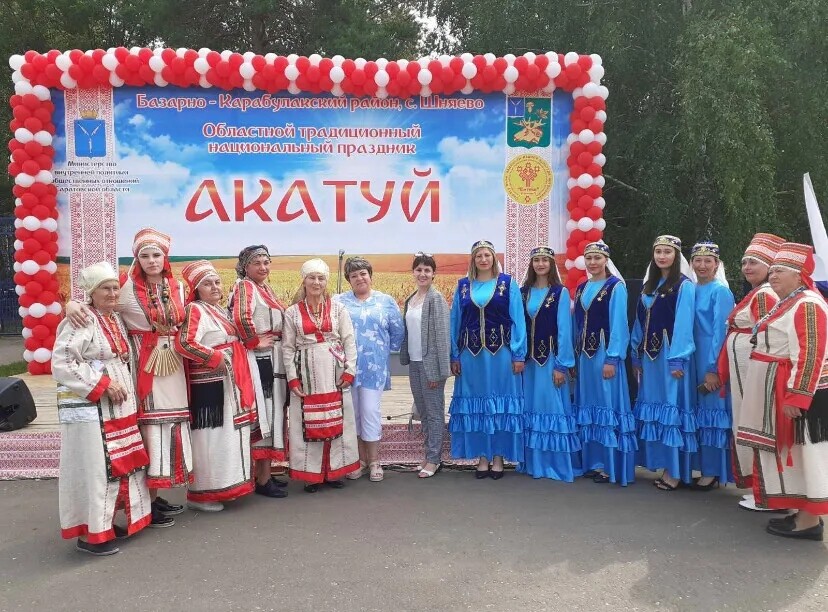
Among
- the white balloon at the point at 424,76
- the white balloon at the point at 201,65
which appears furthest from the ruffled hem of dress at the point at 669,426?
the white balloon at the point at 201,65

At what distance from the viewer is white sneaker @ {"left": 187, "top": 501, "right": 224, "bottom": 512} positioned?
385 cm

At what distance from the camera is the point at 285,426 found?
4199 millimetres

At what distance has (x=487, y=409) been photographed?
431cm

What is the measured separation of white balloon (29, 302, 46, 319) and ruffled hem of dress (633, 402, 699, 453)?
602 centimetres

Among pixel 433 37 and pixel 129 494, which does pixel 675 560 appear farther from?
pixel 433 37

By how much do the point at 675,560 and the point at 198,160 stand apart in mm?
6041

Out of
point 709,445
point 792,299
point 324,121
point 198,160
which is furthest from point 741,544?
point 198,160

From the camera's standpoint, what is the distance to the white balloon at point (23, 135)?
671 cm

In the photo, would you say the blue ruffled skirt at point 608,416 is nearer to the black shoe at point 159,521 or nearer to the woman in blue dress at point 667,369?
the woman in blue dress at point 667,369

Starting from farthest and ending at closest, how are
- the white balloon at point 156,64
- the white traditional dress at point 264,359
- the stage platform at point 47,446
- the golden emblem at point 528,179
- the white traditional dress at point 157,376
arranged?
the golden emblem at point 528,179 → the white balloon at point 156,64 → the stage platform at point 47,446 → the white traditional dress at point 264,359 → the white traditional dress at point 157,376

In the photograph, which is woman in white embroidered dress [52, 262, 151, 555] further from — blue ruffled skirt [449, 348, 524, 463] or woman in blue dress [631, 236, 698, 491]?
woman in blue dress [631, 236, 698, 491]

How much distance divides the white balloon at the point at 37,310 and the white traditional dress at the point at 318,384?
416 cm

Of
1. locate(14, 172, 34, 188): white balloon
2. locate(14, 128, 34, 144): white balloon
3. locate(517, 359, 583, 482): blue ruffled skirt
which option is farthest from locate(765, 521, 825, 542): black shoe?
locate(14, 128, 34, 144): white balloon

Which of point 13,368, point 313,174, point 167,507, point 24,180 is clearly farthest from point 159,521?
point 13,368
